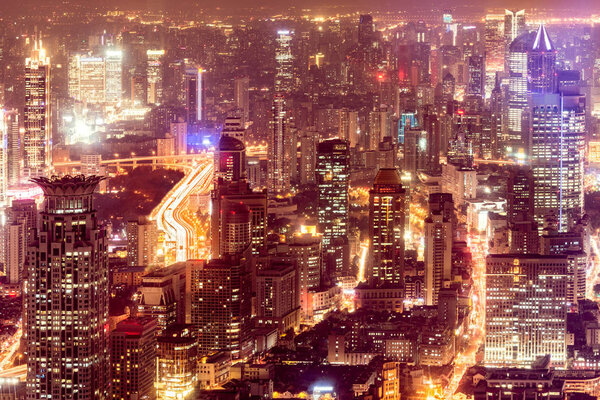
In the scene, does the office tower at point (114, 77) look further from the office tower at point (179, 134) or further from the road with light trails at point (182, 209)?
the road with light trails at point (182, 209)

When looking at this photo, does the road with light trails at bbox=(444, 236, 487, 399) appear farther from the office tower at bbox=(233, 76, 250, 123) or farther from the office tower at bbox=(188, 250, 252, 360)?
the office tower at bbox=(233, 76, 250, 123)

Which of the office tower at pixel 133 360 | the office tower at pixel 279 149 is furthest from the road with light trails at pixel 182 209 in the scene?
the office tower at pixel 133 360

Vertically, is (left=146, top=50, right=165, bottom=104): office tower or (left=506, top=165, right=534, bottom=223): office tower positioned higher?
(left=146, top=50, right=165, bottom=104): office tower

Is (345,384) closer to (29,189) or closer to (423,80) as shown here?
(29,189)

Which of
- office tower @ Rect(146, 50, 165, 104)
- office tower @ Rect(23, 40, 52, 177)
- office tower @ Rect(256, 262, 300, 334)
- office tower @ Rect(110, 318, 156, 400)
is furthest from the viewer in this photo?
office tower @ Rect(146, 50, 165, 104)

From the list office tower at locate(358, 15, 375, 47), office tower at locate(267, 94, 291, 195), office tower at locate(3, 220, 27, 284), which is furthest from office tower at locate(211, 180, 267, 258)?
office tower at locate(358, 15, 375, 47)

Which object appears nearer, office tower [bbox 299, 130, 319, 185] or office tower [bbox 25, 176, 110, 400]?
office tower [bbox 25, 176, 110, 400]

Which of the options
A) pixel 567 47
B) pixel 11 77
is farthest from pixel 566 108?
pixel 11 77
